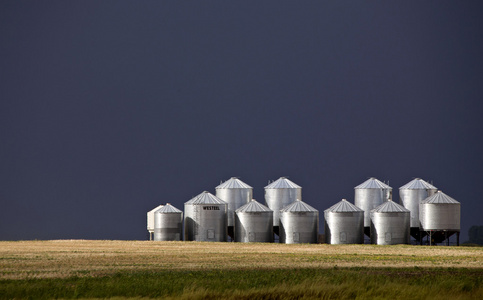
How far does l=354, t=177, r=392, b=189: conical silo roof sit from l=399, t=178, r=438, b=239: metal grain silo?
2556 millimetres

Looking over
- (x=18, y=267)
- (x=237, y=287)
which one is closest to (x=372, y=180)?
(x=18, y=267)

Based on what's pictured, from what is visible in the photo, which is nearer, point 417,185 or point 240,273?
point 240,273

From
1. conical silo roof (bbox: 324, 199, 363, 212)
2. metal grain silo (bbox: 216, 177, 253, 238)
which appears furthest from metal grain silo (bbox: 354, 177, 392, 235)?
metal grain silo (bbox: 216, 177, 253, 238)

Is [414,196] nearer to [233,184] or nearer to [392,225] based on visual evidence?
[392,225]

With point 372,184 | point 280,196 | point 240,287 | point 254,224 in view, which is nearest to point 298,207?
point 254,224

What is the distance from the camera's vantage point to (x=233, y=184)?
106312 millimetres

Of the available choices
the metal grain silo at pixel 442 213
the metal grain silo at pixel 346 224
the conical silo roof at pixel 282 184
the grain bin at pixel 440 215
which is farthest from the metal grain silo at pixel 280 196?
the metal grain silo at pixel 442 213

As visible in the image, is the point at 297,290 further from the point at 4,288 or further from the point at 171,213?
→ the point at 171,213

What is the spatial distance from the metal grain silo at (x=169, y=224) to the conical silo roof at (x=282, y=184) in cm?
1386

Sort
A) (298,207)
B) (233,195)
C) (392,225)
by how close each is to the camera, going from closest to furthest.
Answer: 1. (392,225)
2. (298,207)
3. (233,195)

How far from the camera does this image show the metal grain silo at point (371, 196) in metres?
102

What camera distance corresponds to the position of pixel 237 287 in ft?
126

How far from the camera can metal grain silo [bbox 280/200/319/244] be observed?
9588cm

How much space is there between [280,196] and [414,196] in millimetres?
18219
